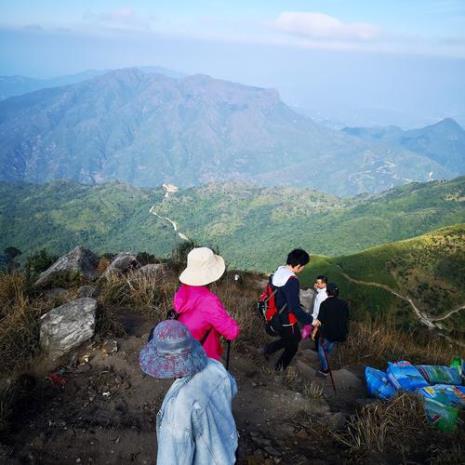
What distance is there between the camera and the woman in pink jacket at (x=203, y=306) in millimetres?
4008

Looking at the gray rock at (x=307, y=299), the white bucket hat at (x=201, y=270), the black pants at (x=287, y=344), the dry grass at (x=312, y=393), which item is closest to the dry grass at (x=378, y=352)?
the black pants at (x=287, y=344)

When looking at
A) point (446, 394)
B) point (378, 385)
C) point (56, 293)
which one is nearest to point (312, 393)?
point (378, 385)

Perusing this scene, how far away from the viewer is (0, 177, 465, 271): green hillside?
9025cm

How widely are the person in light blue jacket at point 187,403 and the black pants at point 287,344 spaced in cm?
334

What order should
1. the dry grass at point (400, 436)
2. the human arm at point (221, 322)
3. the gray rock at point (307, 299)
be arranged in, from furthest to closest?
the gray rock at point (307, 299) → the dry grass at point (400, 436) → the human arm at point (221, 322)

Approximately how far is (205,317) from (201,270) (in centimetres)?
47

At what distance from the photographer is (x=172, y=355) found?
9.08 ft

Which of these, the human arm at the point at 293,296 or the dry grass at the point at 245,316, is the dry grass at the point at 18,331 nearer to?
the dry grass at the point at 245,316

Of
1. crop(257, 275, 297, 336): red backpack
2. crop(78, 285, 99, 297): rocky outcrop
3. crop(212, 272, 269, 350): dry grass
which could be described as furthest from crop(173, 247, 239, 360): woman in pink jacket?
crop(78, 285, 99, 297): rocky outcrop

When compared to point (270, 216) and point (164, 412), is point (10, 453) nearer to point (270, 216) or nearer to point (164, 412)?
point (164, 412)

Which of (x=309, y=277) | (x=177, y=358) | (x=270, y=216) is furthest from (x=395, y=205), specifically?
(x=177, y=358)

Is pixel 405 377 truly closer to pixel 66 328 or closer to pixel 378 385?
pixel 378 385

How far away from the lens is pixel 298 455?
461 centimetres

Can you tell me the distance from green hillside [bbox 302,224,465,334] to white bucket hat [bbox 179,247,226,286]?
29.1 m
